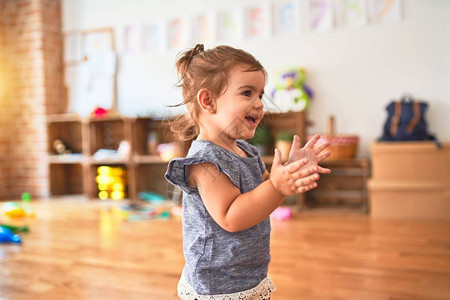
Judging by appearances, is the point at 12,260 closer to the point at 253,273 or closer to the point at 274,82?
the point at 253,273

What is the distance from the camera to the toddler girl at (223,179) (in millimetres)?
718

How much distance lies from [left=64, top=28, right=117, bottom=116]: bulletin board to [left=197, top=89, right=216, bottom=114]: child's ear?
350 cm

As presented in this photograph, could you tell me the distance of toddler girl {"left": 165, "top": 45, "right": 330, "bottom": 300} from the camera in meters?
0.72

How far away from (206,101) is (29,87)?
4122 millimetres

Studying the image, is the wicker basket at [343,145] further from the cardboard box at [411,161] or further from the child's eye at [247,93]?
the child's eye at [247,93]

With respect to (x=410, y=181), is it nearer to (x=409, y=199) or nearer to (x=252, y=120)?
(x=409, y=199)

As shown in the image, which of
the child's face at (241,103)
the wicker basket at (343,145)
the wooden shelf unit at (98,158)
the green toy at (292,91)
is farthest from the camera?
the wooden shelf unit at (98,158)

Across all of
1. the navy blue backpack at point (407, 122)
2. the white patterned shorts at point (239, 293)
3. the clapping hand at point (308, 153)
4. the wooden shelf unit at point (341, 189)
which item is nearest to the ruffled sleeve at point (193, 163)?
the clapping hand at point (308, 153)

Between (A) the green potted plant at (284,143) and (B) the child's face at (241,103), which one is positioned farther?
(A) the green potted plant at (284,143)

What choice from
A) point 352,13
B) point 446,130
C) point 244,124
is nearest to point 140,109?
point 352,13

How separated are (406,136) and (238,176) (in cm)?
253

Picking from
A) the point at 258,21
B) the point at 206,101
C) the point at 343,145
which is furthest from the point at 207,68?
the point at 258,21

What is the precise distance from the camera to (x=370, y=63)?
326 cm

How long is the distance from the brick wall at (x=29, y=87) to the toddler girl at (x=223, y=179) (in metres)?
3.87
